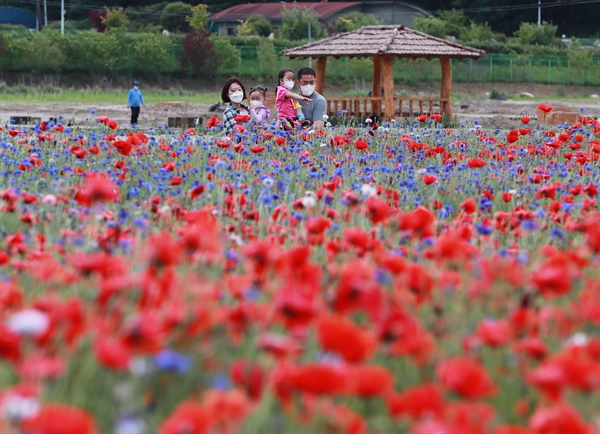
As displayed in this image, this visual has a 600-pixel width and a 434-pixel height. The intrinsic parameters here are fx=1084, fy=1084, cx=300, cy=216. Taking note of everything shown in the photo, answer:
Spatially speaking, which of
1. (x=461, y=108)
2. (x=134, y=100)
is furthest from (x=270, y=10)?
(x=134, y=100)

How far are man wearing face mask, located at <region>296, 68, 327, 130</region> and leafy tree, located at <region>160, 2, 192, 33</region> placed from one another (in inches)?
2308

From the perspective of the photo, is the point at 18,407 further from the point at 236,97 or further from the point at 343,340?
the point at 236,97

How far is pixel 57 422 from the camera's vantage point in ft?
5.81

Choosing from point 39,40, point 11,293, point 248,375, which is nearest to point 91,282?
point 11,293

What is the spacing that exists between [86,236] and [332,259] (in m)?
1.01

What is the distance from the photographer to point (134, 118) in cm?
2178

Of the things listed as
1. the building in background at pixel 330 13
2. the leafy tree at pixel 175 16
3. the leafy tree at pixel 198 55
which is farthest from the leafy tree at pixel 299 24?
the leafy tree at pixel 198 55

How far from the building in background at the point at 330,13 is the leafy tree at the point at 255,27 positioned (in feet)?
4.90

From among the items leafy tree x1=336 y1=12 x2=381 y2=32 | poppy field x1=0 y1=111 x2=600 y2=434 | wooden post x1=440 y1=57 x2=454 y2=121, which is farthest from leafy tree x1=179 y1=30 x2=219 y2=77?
poppy field x1=0 y1=111 x2=600 y2=434

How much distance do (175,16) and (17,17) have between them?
43.0ft

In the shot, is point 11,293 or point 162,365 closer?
point 162,365

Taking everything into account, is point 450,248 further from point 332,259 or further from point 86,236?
point 86,236

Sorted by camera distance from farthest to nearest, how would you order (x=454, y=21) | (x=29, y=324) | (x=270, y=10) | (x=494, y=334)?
(x=270, y=10) → (x=454, y=21) → (x=494, y=334) → (x=29, y=324)

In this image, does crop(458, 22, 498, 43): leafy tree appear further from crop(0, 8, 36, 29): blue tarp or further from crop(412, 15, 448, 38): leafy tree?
crop(0, 8, 36, 29): blue tarp
